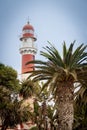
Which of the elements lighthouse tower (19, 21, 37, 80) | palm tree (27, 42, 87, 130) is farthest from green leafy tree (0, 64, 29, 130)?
lighthouse tower (19, 21, 37, 80)

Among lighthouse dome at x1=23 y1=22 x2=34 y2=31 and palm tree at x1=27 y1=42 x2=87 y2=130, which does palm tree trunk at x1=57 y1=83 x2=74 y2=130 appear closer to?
palm tree at x1=27 y1=42 x2=87 y2=130

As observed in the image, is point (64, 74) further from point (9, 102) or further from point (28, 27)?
point (28, 27)

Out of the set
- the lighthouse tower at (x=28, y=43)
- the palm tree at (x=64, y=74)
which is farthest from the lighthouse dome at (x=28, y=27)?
the palm tree at (x=64, y=74)

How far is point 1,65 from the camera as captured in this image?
172 ft

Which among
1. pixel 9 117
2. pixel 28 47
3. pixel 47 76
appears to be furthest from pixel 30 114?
pixel 28 47

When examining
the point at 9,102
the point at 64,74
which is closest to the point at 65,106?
the point at 64,74

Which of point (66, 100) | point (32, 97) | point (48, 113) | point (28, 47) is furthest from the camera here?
point (28, 47)

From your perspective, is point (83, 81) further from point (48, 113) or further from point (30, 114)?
point (30, 114)

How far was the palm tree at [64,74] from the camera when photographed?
27750 millimetres

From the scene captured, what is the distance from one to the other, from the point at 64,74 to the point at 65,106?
2.42 m

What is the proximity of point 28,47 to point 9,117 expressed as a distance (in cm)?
4234

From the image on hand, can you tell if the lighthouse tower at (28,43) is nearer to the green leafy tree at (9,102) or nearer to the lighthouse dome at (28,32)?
the lighthouse dome at (28,32)

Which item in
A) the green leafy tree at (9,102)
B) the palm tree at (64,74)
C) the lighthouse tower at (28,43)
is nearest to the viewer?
the palm tree at (64,74)

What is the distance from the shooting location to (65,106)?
28047 mm
